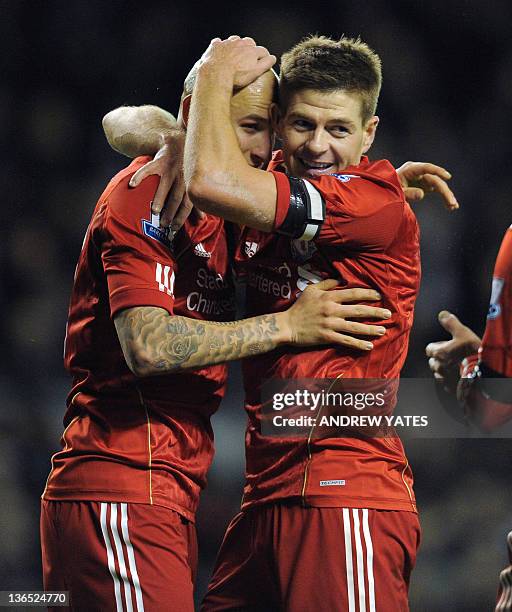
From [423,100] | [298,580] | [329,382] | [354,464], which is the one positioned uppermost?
[423,100]

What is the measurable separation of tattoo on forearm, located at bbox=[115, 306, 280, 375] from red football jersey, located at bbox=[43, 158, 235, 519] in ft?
0.07

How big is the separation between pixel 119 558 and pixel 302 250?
841mm

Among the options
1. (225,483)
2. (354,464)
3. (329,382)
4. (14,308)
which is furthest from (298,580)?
(14,308)

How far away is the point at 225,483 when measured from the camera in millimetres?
4125

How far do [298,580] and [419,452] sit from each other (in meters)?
2.10

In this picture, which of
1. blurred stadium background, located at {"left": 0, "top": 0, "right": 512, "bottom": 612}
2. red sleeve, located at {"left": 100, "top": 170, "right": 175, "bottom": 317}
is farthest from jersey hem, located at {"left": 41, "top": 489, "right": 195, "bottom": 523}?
blurred stadium background, located at {"left": 0, "top": 0, "right": 512, "bottom": 612}

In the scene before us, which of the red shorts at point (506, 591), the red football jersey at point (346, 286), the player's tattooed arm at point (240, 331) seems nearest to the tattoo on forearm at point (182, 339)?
the player's tattooed arm at point (240, 331)

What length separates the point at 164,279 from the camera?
7.42 ft

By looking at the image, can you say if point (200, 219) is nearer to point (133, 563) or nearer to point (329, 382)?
point (329, 382)

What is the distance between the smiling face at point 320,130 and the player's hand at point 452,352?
75 cm

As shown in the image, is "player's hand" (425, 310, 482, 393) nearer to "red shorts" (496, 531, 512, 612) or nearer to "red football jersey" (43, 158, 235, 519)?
"red shorts" (496, 531, 512, 612)

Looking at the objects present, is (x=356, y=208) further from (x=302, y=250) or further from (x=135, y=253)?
(x=135, y=253)

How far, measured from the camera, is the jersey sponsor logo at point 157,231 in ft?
7.48

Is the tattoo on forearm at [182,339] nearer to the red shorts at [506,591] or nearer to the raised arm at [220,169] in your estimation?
the raised arm at [220,169]
